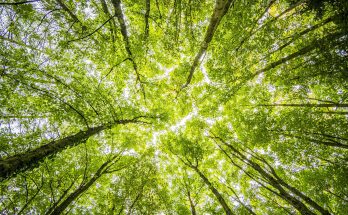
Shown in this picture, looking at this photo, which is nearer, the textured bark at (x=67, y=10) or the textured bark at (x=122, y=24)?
the textured bark at (x=122, y=24)

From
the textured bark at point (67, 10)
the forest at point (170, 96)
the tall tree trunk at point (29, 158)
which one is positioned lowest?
the tall tree trunk at point (29, 158)

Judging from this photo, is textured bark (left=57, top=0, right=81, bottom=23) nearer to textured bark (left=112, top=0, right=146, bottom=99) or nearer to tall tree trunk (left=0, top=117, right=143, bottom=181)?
textured bark (left=112, top=0, right=146, bottom=99)

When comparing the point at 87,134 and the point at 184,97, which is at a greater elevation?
the point at 184,97

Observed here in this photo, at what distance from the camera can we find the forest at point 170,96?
18.3 ft

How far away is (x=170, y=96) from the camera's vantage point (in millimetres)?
11367

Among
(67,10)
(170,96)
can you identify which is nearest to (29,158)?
(67,10)

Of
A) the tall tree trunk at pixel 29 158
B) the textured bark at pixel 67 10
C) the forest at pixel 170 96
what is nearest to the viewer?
the tall tree trunk at pixel 29 158

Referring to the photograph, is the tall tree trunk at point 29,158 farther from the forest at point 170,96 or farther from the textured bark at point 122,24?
the textured bark at point 122,24

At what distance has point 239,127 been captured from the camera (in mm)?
10016

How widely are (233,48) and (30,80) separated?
7.81 metres

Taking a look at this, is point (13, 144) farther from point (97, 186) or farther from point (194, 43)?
point (194, 43)

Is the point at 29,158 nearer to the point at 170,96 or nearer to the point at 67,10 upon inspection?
the point at 67,10

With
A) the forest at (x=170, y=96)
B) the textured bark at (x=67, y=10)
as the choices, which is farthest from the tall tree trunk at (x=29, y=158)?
the textured bark at (x=67, y=10)

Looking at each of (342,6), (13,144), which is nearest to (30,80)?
(13,144)
